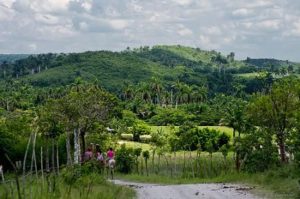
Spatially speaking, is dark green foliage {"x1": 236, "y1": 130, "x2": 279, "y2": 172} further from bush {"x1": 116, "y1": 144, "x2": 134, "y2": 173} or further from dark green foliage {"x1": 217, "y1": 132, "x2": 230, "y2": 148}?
dark green foliage {"x1": 217, "y1": 132, "x2": 230, "y2": 148}

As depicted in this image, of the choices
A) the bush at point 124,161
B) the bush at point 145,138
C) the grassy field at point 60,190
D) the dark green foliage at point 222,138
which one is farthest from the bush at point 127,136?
the grassy field at point 60,190

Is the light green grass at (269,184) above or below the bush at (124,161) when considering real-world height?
above

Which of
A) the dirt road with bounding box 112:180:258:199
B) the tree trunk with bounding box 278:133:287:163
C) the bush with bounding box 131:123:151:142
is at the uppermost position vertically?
the tree trunk with bounding box 278:133:287:163

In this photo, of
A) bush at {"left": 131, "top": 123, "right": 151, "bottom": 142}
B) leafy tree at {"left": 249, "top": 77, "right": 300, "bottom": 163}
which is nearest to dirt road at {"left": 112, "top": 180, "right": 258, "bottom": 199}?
leafy tree at {"left": 249, "top": 77, "right": 300, "bottom": 163}

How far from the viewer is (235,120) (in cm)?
4059

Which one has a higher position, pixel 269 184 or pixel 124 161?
pixel 269 184

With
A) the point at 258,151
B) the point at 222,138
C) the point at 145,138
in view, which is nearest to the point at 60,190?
the point at 258,151

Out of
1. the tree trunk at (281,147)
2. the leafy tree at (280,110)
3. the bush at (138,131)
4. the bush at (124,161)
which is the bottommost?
the bush at (138,131)

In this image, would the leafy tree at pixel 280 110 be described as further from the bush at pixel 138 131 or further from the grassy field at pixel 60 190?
the bush at pixel 138 131

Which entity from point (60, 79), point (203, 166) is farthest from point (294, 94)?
point (60, 79)

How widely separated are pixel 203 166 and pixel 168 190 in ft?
61.0

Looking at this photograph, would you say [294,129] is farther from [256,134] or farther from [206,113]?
[206,113]

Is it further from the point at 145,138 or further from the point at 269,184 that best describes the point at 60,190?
the point at 145,138

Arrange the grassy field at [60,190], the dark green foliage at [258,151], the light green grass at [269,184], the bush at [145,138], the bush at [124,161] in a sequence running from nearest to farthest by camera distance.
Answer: the grassy field at [60,190] → the light green grass at [269,184] → the dark green foliage at [258,151] → the bush at [124,161] → the bush at [145,138]
